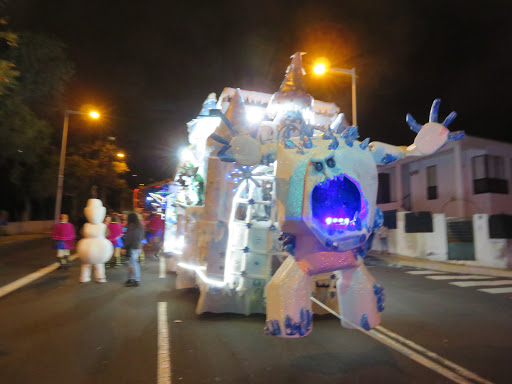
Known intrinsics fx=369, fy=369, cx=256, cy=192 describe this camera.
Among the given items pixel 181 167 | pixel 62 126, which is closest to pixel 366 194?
pixel 181 167

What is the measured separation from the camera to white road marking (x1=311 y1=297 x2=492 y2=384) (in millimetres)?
3606

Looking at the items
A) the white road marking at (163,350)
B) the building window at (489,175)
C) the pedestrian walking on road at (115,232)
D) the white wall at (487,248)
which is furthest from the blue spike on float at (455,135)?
the building window at (489,175)

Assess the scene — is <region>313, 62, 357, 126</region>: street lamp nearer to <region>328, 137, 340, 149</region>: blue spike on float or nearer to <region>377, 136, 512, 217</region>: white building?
<region>377, 136, 512, 217</region>: white building

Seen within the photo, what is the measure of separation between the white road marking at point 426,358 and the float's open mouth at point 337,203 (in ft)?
3.52

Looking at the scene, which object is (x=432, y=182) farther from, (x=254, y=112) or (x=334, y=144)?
(x=334, y=144)

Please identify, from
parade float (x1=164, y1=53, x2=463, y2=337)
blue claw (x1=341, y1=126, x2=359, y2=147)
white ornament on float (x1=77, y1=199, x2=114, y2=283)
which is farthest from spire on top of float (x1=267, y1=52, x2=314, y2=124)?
white ornament on float (x1=77, y1=199, x2=114, y2=283)

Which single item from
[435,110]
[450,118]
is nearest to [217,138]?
[435,110]

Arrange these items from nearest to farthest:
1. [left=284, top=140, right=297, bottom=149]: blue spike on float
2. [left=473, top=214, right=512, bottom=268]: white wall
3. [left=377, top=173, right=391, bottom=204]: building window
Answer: [left=284, top=140, right=297, bottom=149]: blue spike on float → [left=473, top=214, right=512, bottom=268]: white wall → [left=377, top=173, right=391, bottom=204]: building window

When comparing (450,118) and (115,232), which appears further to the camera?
(115,232)

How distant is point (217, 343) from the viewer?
4.50 m

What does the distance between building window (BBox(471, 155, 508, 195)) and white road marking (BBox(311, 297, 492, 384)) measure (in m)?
15.8

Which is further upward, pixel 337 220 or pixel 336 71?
pixel 336 71

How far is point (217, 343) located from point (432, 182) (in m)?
18.7

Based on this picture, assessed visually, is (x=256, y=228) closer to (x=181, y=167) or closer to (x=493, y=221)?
(x=181, y=167)
